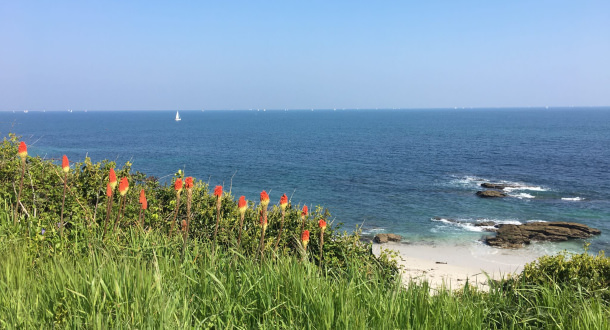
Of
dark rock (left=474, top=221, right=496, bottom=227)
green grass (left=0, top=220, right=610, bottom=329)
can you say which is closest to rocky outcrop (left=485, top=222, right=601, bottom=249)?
dark rock (left=474, top=221, right=496, bottom=227)

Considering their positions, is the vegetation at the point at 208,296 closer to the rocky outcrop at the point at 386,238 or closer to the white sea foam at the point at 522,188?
the rocky outcrop at the point at 386,238

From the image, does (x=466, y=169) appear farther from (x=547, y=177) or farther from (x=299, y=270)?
(x=299, y=270)

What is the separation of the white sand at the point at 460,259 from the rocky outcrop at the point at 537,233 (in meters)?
1.04

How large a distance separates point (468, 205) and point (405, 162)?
26.7 meters

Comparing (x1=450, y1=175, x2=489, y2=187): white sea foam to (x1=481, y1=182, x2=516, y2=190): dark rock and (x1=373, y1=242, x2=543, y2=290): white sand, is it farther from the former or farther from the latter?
(x1=373, y1=242, x2=543, y2=290): white sand

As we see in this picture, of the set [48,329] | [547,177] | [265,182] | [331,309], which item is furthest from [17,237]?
[547,177]

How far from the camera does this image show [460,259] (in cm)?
2586

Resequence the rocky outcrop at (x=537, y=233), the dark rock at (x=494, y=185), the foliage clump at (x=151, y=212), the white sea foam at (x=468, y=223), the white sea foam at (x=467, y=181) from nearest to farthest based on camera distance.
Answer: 1. the foliage clump at (x=151, y=212)
2. the rocky outcrop at (x=537, y=233)
3. the white sea foam at (x=468, y=223)
4. the dark rock at (x=494, y=185)
5. the white sea foam at (x=467, y=181)

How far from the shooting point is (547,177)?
170 feet

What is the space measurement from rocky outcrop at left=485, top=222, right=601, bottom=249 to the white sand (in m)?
1.04

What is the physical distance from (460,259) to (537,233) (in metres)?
7.83

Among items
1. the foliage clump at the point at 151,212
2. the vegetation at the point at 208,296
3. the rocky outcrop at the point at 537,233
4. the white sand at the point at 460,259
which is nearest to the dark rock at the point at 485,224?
the rocky outcrop at the point at 537,233

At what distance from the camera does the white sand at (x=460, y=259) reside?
23.6m

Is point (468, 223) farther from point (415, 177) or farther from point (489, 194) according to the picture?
point (415, 177)
